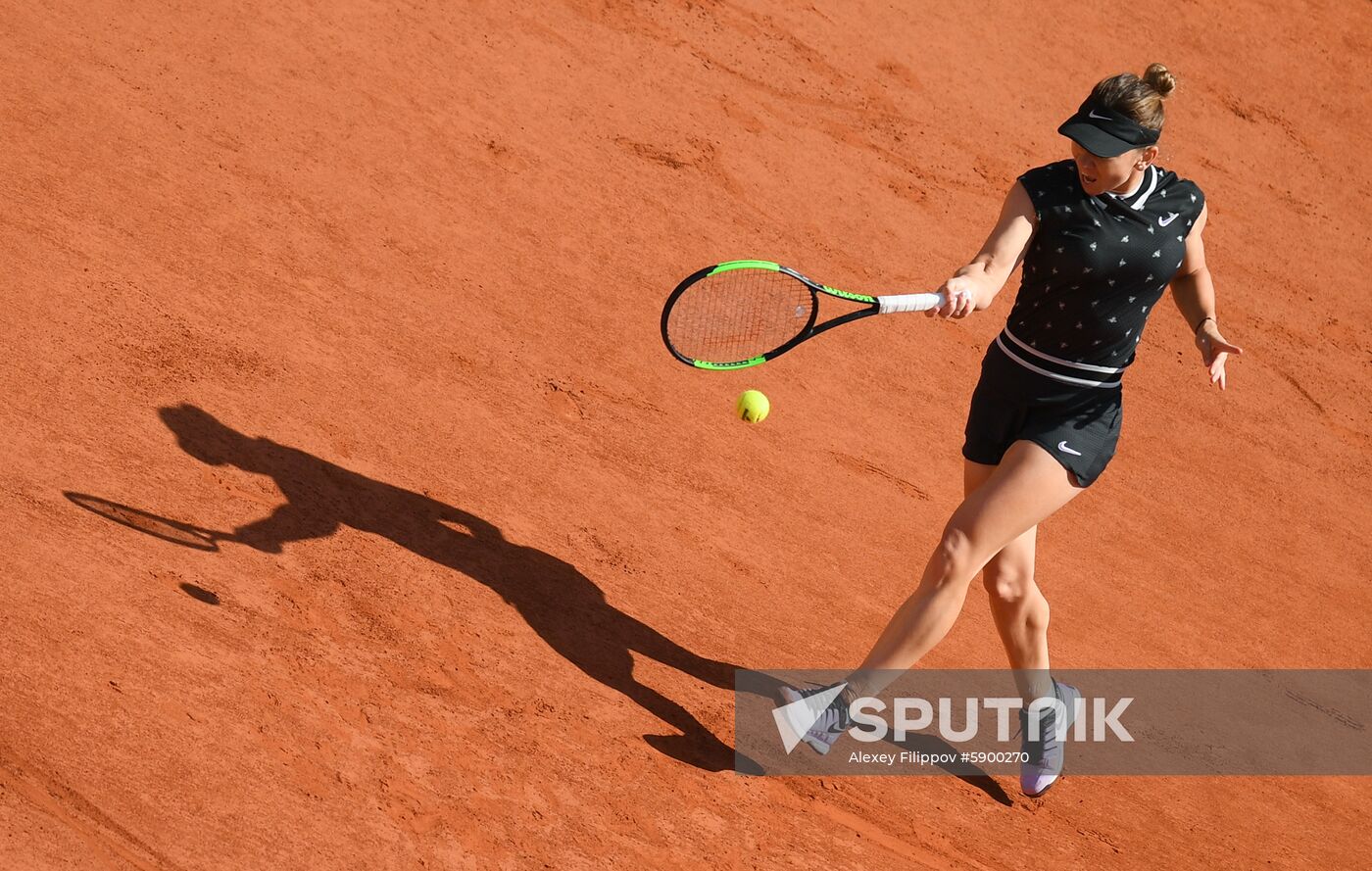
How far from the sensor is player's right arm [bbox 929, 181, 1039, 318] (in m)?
3.77

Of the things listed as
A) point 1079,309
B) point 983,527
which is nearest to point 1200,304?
point 1079,309

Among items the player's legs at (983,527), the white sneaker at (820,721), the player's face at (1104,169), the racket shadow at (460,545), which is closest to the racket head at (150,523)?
the racket shadow at (460,545)

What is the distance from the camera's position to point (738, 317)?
476 cm

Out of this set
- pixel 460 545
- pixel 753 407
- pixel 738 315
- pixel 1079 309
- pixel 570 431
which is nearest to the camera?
pixel 1079 309

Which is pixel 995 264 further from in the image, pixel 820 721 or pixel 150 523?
pixel 150 523

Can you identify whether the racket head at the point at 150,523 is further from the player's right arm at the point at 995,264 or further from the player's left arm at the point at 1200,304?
the player's left arm at the point at 1200,304

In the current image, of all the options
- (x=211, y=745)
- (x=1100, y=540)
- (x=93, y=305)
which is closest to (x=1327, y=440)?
(x=1100, y=540)

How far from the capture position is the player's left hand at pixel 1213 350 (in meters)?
4.28

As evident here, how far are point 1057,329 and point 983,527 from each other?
69cm

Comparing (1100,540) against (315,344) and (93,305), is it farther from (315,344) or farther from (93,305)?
(93,305)

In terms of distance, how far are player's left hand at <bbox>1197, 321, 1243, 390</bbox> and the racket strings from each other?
1.40m

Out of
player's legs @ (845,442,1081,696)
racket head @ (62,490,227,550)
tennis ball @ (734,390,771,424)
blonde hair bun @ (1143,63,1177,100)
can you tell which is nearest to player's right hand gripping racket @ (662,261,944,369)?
tennis ball @ (734,390,771,424)

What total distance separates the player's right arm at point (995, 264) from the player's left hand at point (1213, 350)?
0.77 m

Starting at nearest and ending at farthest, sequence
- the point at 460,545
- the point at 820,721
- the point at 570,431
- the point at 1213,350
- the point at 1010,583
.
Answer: the point at 1213,350, the point at 1010,583, the point at 820,721, the point at 460,545, the point at 570,431
